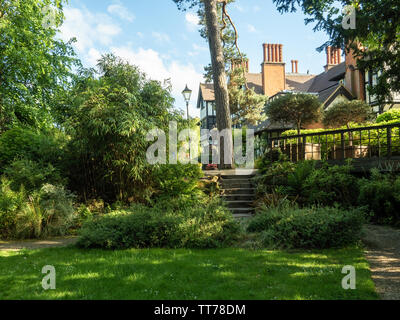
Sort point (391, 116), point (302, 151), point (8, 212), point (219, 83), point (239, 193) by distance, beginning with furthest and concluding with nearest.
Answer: point (391, 116) < point (219, 83) < point (302, 151) < point (239, 193) < point (8, 212)

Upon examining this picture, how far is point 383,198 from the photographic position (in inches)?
301

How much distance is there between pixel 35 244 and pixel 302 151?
8.38 m

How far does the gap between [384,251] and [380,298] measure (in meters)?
2.33

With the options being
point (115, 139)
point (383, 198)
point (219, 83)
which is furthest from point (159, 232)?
point (219, 83)

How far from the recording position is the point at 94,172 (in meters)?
9.78

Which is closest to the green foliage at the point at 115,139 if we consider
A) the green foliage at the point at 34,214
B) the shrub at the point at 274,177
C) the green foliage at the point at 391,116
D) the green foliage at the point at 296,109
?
the green foliage at the point at 34,214

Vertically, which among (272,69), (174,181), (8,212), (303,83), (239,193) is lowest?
(8,212)

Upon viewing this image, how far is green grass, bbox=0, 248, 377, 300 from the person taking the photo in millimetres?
3646

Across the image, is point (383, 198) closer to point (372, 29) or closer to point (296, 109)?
point (372, 29)

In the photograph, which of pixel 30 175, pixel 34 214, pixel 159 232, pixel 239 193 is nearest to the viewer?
pixel 159 232
